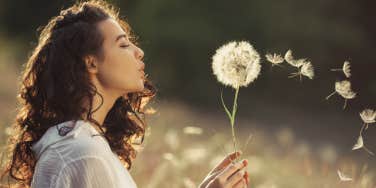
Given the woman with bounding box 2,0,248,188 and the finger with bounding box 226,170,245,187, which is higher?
the woman with bounding box 2,0,248,188

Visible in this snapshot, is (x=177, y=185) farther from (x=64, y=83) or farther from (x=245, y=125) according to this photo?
(x=245, y=125)

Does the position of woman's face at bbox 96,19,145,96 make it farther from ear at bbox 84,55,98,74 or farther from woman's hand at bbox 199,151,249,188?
woman's hand at bbox 199,151,249,188

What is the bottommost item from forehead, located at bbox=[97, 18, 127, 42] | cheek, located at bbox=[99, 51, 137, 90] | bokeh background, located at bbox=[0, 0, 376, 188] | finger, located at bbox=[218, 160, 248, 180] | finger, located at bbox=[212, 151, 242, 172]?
bokeh background, located at bbox=[0, 0, 376, 188]

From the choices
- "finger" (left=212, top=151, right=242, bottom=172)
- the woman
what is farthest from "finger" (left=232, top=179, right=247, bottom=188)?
"finger" (left=212, top=151, right=242, bottom=172)

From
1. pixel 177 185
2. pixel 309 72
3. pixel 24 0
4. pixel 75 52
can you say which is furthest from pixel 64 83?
pixel 24 0

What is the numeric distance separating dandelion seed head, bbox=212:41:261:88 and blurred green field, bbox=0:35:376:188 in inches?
9.0

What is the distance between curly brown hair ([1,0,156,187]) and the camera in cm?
261

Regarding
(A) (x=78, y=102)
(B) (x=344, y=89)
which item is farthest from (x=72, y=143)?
(B) (x=344, y=89)

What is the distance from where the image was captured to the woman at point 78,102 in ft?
7.77

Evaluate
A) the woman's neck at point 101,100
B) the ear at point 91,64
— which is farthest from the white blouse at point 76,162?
the ear at point 91,64

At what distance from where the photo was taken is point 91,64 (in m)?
2.68

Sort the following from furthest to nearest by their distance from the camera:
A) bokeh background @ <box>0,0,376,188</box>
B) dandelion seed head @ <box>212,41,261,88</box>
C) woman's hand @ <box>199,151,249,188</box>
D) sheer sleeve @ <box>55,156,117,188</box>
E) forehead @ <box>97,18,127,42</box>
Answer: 1. bokeh background @ <box>0,0,376,188</box>
2. dandelion seed head @ <box>212,41,261,88</box>
3. forehead @ <box>97,18,127,42</box>
4. woman's hand @ <box>199,151,249,188</box>
5. sheer sleeve @ <box>55,156,117,188</box>

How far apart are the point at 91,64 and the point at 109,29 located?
0.15m

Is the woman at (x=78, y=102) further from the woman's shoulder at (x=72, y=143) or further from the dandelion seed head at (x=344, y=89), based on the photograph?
the dandelion seed head at (x=344, y=89)
